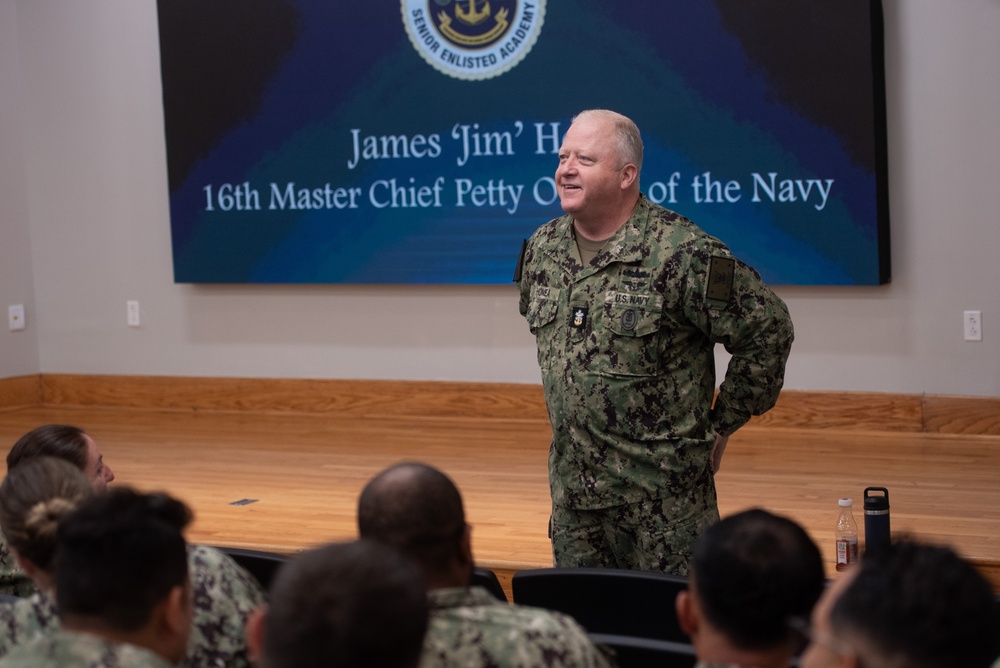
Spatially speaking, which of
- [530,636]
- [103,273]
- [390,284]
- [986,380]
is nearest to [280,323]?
[390,284]

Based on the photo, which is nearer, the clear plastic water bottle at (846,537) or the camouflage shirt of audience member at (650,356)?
the camouflage shirt of audience member at (650,356)

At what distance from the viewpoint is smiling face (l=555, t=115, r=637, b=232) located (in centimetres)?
297

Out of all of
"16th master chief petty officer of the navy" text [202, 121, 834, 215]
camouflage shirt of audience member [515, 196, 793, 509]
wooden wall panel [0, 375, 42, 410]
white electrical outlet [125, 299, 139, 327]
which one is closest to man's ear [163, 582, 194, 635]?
camouflage shirt of audience member [515, 196, 793, 509]

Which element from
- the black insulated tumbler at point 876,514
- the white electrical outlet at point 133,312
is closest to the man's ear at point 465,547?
the black insulated tumbler at point 876,514

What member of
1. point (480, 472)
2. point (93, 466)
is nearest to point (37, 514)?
point (93, 466)

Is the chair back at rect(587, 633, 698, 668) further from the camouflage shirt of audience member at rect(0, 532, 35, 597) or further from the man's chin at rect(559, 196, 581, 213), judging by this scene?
the camouflage shirt of audience member at rect(0, 532, 35, 597)

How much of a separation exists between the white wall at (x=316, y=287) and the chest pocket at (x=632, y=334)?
8.78ft

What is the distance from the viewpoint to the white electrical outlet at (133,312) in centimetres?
682

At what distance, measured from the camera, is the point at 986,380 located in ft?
→ 17.0

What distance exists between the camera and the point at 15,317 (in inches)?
275

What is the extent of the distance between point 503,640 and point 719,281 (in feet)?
4.41

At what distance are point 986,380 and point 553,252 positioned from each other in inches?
109

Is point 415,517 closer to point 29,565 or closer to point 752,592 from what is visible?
point 752,592

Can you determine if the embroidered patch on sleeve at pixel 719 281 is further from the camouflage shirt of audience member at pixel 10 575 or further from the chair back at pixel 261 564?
the camouflage shirt of audience member at pixel 10 575
